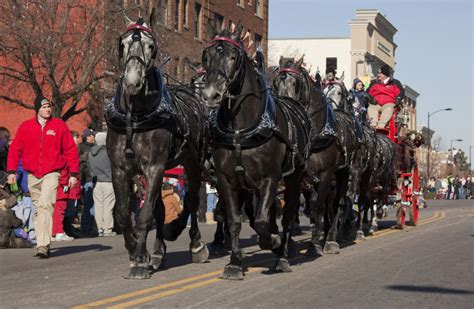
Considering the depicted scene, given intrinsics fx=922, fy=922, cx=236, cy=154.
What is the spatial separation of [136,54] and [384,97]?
12.0 meters

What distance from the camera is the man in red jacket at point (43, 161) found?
13141mm

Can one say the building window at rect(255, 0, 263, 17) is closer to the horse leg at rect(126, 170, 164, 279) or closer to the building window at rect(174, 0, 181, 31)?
the building window at rect(174, 0, 181, 31)

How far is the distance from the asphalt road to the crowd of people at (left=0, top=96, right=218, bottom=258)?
23.5 inches

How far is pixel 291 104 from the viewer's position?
12633 millimetres

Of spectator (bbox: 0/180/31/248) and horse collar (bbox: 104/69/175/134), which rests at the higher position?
horse collar (bbox: 104/69/175/134)

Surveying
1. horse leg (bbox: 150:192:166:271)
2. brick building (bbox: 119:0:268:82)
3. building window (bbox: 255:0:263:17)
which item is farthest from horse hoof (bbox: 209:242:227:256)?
building window (bbox: 255:0:263:17)

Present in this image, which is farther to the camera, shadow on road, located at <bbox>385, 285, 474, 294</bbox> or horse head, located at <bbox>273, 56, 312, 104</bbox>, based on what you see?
horse head, located at <bbox>273, 56, 312, 104</bbox>

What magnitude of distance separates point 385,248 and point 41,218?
5.61 meters

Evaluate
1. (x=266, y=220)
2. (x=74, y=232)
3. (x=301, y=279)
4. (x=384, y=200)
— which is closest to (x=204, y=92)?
(x=266, y=220)

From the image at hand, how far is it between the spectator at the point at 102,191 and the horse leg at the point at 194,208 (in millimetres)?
6646

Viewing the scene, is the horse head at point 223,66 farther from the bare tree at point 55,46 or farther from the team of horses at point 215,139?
the bare tree at point 55,46

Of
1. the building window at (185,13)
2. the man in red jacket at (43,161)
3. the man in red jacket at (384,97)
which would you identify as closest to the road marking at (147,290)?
the man in red jacket at (43,161)

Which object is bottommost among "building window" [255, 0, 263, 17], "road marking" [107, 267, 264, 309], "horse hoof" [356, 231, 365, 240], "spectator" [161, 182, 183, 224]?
"road marking" [107, 267, 264, 309]

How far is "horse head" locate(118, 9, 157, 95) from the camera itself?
34.3ft
